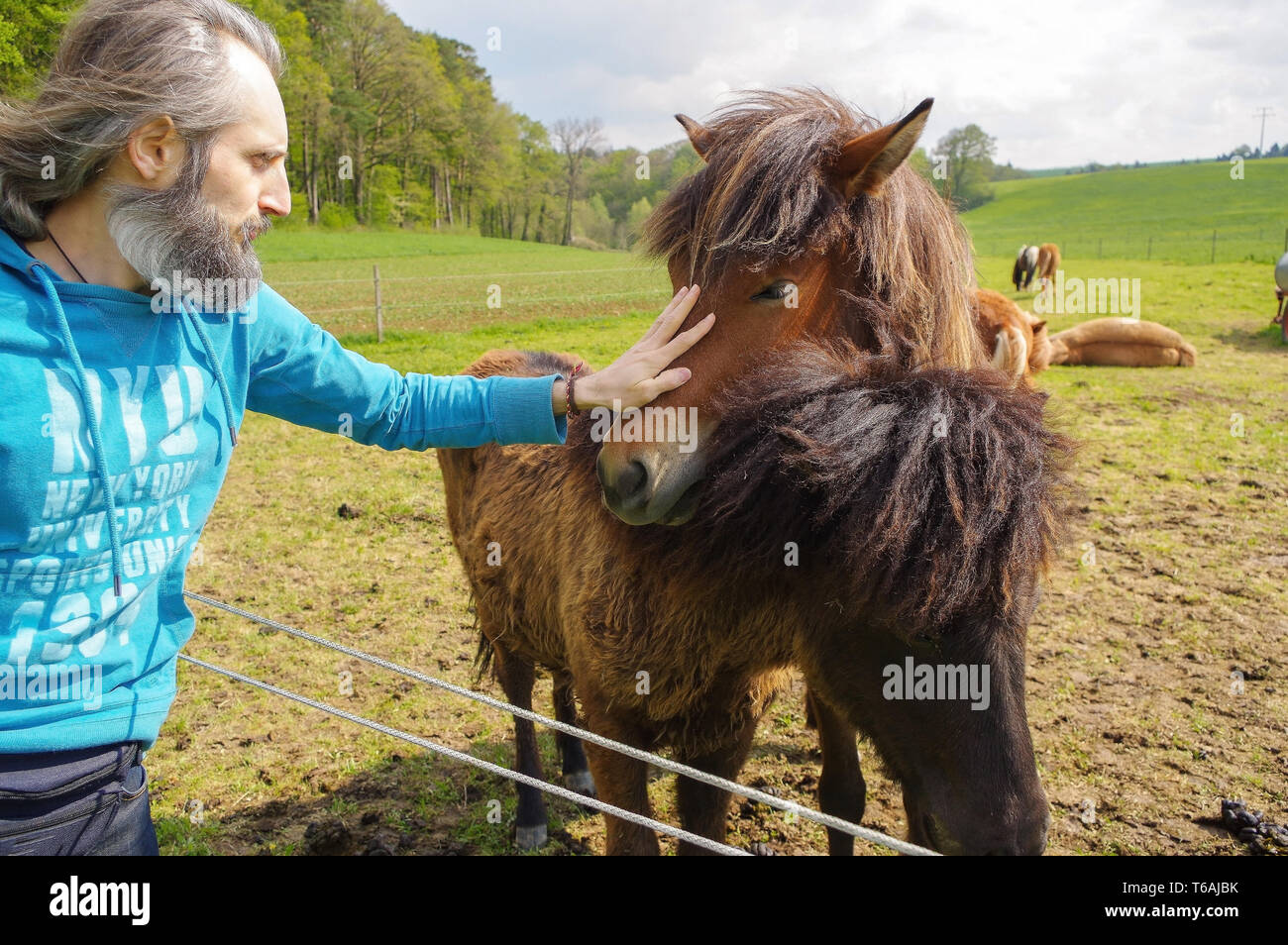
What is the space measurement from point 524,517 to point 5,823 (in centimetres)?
220

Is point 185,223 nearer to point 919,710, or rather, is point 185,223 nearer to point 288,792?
point 919,710

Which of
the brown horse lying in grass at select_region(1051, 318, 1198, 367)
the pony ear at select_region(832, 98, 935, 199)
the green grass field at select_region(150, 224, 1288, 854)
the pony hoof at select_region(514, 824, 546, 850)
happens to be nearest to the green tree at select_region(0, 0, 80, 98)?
the green grass field at select_region(150, 224, 1288, 854)

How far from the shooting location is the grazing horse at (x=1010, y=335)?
334 inches

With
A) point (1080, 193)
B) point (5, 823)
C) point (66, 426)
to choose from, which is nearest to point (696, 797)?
point (5, 823)

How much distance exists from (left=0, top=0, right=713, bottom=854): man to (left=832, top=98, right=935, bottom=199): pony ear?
5.37 ft

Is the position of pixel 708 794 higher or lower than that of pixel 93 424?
lower

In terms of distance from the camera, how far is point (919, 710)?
1949 millimetres

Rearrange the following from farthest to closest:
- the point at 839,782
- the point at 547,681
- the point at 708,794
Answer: the point at 547,681
the point at 839,782
the point at 708,794

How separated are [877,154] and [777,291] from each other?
518mm

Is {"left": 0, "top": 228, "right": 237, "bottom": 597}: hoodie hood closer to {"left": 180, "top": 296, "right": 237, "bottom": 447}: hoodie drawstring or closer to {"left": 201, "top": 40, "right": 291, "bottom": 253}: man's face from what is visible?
{"left": 180, "top": 296, "right": 237, "bottom": 447}: hoodie drawstring

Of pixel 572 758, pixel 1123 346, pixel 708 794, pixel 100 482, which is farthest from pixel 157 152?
pixel 1123 346

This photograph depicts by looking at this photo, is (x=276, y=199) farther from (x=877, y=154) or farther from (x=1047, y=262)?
(x=1047, y=262)

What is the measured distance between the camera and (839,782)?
145 inches

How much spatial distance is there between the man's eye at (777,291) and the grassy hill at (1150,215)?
116 ft
